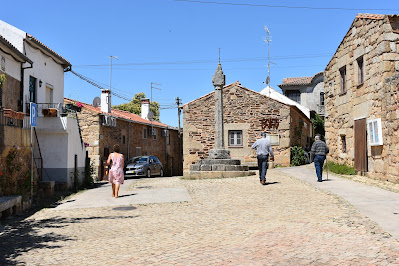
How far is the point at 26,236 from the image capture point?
706 cm

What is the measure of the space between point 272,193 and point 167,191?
340 cm

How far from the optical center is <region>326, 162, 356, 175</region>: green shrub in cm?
1547

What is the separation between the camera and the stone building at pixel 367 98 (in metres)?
12.6

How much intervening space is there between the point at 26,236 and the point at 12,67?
8231mm

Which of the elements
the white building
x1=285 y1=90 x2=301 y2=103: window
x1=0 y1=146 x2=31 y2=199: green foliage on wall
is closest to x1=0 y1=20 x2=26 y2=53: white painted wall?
the white building

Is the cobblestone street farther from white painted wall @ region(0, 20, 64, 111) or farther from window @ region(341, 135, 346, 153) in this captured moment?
white painted wall @ region(0, 20, 64, 111)

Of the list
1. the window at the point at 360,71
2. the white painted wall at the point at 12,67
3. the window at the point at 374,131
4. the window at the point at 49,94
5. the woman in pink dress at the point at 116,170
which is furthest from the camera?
the window at the point at 49,94

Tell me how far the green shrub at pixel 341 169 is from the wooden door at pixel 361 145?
0.36m

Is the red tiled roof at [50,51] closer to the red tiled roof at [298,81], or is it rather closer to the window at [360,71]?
the window at [360,71]

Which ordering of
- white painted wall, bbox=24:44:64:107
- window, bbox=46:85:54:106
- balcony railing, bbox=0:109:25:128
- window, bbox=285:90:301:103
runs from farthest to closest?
window, bbox=285:90:301:103 < window, bbox=46:85:54:106 < white painted wall, bbox=24:44:64:107 < balcony railing, bbox=0:109:25:128

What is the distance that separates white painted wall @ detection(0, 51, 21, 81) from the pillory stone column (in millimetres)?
7701

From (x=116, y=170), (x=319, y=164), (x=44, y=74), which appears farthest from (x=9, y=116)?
(x=319, y=164)

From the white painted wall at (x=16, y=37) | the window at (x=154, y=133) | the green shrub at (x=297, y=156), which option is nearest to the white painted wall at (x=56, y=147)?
the white painted wall at (x=16, y=37)

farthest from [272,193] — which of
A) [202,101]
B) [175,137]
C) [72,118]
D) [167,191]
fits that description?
[175,137]
